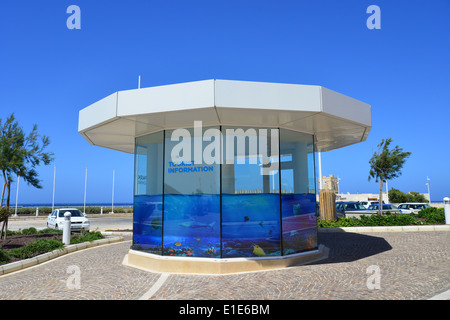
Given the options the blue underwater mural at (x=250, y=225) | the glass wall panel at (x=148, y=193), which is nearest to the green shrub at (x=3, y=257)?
the glass wall panel at (x=148, y=193)

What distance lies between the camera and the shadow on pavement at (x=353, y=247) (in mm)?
9750

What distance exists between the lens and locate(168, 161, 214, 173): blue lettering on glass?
866cm

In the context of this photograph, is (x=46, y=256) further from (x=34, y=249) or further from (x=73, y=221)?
(x=73, y=221)

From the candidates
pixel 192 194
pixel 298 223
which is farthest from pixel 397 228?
pixel 192 194

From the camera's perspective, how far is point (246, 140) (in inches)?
350

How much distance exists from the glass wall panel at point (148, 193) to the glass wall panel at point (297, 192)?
348 centimetres

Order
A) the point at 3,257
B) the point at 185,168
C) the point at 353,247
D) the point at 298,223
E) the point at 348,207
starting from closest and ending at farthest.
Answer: the point at 185,168 → the point at 298,223 → the point at 3,257 → the point at 353,247 → the point at 348,207

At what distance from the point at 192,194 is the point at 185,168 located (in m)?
0.74

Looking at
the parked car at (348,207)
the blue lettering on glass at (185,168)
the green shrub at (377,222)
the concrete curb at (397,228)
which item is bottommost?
the concrete curb at (397,228)

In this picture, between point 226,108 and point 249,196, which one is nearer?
point 226,108

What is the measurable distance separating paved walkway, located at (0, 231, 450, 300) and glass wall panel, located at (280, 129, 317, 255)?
810mm

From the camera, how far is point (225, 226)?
8.40 metres

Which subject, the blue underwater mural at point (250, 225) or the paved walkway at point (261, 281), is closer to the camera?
the paved walkway at point (261, 281)

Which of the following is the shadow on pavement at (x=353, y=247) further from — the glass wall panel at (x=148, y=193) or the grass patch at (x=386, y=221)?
the glass wall panel at (x=148, y=193)
